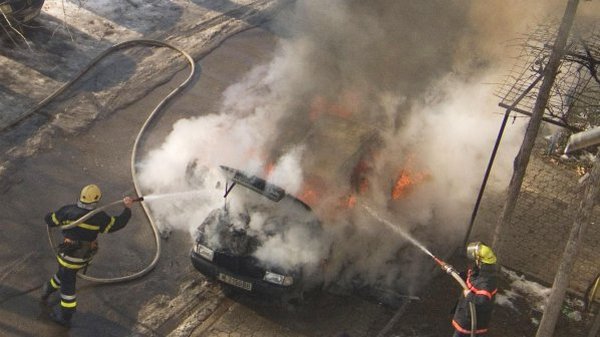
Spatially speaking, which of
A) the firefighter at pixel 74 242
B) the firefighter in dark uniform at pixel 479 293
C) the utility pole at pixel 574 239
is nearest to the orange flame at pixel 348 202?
the firefighter in dark uniform at pixel 479 293

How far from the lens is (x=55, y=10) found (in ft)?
45.1

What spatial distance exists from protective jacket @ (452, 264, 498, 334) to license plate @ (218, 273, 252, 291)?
7.96ft

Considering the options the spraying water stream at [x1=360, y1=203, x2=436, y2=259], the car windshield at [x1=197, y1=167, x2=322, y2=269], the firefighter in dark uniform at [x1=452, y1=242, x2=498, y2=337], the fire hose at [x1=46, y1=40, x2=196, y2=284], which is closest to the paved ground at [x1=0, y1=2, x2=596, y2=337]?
the fire hose at [x1=46, y1=40, x2=196, y2=284]

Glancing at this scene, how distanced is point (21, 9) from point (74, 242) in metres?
7.39

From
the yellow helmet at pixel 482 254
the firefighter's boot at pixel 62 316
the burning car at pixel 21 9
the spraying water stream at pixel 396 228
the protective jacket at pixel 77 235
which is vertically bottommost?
the firefighter's boot at pixel 62 316

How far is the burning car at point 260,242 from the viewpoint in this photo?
721 cm

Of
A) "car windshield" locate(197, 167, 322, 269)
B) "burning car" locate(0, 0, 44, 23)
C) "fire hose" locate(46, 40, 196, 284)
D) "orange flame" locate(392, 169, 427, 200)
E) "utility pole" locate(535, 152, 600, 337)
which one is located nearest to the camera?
"utility pole" locate(535, 152, 600, 337)

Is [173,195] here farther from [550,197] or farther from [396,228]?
[550,197]

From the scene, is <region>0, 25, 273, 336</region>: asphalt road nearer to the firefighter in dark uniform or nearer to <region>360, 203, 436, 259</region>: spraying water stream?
<region>360, 203, 436, 259</region>: spraying water stream

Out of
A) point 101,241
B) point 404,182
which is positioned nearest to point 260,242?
point 101,241

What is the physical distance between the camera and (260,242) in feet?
24.1

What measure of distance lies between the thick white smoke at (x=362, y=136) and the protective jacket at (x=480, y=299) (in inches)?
60.6

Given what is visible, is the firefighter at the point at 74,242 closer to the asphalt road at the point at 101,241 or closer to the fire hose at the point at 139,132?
the fire hose at the point at 139,132

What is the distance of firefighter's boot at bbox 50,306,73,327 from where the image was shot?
6820 millimetres
